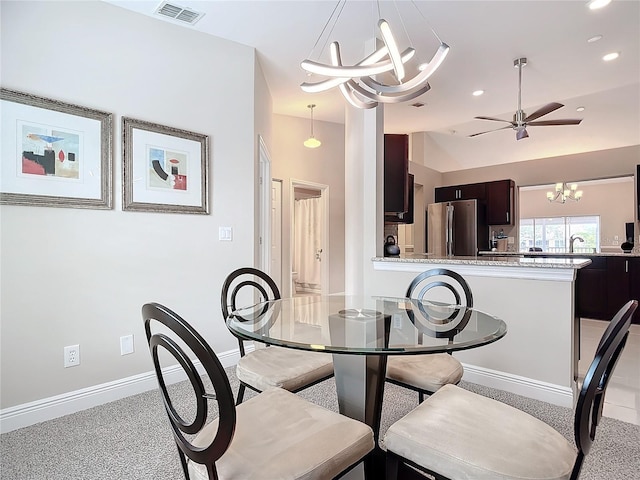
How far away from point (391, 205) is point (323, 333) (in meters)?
2.51

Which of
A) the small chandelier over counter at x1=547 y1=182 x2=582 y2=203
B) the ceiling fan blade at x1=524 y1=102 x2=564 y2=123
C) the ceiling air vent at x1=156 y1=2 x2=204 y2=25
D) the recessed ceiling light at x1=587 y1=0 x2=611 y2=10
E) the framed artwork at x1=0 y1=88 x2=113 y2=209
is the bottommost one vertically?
the framed artwork at x1=0 y1=88 x2=113 y2=209

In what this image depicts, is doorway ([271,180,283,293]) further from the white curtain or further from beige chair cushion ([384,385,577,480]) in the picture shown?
beige chair cushion ([384,385,577,480])

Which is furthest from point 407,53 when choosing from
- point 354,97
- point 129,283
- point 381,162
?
point 129,283

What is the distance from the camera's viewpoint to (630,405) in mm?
2283

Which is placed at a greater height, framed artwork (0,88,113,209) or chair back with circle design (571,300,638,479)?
framed artwork (0,88,113,209)

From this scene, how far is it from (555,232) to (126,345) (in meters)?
9.08

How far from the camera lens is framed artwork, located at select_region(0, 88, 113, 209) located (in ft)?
6.58

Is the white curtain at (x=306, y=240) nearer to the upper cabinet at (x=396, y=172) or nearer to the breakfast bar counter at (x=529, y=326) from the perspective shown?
the upper cabinet at (x=396, y=172)

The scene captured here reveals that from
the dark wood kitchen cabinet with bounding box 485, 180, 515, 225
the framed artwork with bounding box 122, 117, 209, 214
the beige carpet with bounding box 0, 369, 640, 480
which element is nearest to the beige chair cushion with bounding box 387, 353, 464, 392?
the beige carpet with bounding box 0, 369, 640, 480

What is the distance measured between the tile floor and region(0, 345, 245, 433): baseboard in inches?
117

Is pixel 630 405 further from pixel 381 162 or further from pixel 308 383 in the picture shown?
pixel 381 162

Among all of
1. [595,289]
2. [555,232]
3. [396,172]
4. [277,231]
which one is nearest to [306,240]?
[277,231]

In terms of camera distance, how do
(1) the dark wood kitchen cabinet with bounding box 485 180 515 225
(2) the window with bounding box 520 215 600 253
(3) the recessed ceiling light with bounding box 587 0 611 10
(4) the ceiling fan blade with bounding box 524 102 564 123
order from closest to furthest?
1. (3) the recessed ceiling light with bounding box 587 0 611 10
2. (4) the ceiling fan blade with bounding box 524 102 564 123
3. (1) the dark wood kitchen cabinet with bounding box 485 180 515 225
4. (2) the window with bounding box 520 215 600 253

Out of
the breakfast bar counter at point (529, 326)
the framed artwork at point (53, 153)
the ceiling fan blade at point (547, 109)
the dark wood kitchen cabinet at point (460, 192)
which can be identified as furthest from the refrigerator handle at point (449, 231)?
the framed artwork at point (53, 153)
